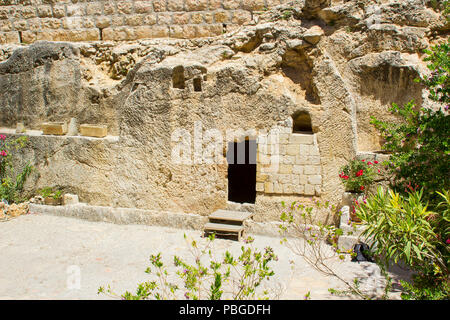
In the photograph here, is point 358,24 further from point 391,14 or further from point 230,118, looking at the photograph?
point 230,118

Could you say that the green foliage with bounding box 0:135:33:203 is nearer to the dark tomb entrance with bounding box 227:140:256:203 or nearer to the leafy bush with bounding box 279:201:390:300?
the dark tomb entrance with bounding box 227:140:256:203

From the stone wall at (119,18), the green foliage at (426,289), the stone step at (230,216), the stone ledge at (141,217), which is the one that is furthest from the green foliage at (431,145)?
the stone wall at (119,18)

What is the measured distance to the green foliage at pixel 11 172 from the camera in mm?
8703

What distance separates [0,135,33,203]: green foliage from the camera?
Answer: 28.6 feet

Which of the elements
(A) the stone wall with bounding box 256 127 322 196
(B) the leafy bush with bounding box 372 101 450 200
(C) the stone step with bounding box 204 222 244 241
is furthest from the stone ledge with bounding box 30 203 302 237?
(B) the leafy bush with bounding box 372 101 450 200

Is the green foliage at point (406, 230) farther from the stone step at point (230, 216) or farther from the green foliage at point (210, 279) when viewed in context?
the stone step at point (230, 216)

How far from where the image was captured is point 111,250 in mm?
6723

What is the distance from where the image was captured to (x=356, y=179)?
22.4ft

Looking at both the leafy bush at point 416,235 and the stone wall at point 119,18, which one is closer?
the leafy bush at point 416,235

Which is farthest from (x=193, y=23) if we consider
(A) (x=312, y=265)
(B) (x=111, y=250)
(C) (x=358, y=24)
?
(A) (x=312, y=265)

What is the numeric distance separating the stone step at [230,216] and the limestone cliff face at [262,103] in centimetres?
22

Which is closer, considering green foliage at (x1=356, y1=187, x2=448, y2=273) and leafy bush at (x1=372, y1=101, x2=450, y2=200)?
green foliage at (x1=356, y1=187, x2=448, y2=273)

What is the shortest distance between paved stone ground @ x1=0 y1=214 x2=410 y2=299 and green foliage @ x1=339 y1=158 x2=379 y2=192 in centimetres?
136

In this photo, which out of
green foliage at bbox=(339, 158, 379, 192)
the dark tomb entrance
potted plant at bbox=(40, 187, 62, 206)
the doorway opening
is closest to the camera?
green foliage at bbox=(339, 158, 379, 192)
